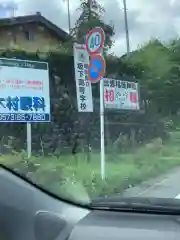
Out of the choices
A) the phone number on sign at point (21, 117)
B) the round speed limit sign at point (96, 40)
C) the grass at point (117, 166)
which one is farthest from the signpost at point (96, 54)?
the phone number on sign at point (21, 117)

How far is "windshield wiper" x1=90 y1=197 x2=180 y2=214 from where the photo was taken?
272 cm

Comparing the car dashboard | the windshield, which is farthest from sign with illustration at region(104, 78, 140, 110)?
the car dashboard

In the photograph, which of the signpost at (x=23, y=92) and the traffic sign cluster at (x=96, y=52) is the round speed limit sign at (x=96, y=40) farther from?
the signpost at (x=23, y=92)

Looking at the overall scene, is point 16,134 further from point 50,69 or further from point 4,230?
point 4,230

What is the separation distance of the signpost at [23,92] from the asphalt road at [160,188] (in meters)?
2.20

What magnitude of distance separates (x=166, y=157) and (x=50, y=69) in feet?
12.9

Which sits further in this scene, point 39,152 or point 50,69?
point 50,69

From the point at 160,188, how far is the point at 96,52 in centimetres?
261

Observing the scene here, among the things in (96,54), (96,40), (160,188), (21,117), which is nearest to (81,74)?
(96,54)

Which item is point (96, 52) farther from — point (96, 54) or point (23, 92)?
point (23, 92)

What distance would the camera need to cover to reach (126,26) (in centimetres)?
810

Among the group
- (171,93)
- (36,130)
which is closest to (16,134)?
(36,130)

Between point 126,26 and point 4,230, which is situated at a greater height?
point 126,26

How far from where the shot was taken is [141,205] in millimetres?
2771
